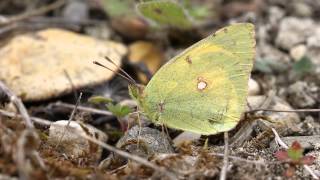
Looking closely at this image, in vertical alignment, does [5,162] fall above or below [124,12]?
below

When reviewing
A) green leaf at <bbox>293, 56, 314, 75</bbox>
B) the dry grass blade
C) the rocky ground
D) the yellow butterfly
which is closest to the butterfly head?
the yellow butterfly

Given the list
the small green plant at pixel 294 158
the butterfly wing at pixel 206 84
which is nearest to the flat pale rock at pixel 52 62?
the butterfly wing at pixel 206 84

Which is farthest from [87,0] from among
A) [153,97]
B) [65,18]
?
[153,97]

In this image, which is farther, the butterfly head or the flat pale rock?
the flat pale rock

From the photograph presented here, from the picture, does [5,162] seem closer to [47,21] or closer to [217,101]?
[217,101]

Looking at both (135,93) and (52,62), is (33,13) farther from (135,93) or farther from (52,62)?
(135,93)

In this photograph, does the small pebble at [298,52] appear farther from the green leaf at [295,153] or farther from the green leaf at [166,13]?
the green leaf at [295,153]

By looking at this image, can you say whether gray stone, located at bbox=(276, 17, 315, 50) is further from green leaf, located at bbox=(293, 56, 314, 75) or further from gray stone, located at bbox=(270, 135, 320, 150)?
gray stone, located at bbox=(270, 135, 320, 150)
